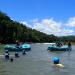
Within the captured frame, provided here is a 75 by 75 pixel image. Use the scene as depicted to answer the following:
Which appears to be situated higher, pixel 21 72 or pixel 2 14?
pixel 2 14

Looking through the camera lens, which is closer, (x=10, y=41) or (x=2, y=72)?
(x=2, y=72)

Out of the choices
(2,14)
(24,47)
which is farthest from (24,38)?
(24,47)

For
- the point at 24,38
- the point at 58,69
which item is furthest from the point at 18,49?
the point at 24,38

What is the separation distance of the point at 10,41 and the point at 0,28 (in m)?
7.87

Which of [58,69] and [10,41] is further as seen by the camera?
[10,41]

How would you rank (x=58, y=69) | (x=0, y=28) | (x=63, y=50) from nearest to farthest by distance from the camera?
1. (x=58, y=69)
2. (x=63, y=50)
3. (x=0, y=28)

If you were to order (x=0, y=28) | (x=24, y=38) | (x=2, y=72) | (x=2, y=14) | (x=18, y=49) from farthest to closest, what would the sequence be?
(x=24, y=38) → (x=2, y=14) → (x=0, y=28) → (x=18, y=49) → (x=2, y=72)

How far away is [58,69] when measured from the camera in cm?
2898

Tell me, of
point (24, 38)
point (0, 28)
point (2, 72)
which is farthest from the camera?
point (24, 38)

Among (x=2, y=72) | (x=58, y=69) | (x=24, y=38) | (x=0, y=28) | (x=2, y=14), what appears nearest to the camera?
(x=2, y=72)

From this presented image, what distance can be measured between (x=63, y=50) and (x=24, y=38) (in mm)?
121168

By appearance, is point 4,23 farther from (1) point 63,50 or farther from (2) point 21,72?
(2) point 21,72

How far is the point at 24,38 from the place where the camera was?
605ft

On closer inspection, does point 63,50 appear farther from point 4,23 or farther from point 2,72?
point 4,23
